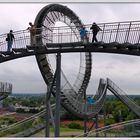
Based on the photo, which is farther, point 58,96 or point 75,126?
point 75,126

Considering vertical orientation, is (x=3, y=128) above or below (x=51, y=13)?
below

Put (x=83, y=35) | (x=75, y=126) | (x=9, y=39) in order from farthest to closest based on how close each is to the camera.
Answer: (x=75, y=126) < (x=9, y=39) < (x=83, y=35)

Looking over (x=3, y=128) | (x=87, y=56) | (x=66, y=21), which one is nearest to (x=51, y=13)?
(x=66, y=21)

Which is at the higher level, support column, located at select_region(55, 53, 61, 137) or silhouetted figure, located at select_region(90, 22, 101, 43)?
silhouetted figure, located at select_region(90, 22, 101, 43)

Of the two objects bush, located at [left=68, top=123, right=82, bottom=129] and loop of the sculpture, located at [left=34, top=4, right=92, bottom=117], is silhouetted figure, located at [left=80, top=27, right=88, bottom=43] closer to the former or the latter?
loop of the sculpture, located at [left=34, top=4, right=92, bottom=117]

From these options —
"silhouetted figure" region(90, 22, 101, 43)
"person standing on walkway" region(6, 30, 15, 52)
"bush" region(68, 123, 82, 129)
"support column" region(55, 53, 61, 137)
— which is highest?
"silhouetted figure" region(90, 22, 101, 43)

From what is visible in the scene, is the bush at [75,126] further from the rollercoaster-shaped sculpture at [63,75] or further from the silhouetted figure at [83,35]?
the silhouetted figure at [83,35]

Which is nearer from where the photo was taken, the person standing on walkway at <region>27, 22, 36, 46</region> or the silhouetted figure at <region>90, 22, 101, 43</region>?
the silhouetted figure at <region>90, 22, 101, 43</region>

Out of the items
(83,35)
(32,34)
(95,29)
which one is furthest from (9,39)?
(95,29)

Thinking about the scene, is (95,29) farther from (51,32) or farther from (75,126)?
(75,126)

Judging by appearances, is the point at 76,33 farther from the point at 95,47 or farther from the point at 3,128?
the point at 3,128

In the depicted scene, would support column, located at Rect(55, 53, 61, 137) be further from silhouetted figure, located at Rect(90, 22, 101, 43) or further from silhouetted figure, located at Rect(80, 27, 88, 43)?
silhouetted figure, located at Rect(90, 22, 101, 43)
